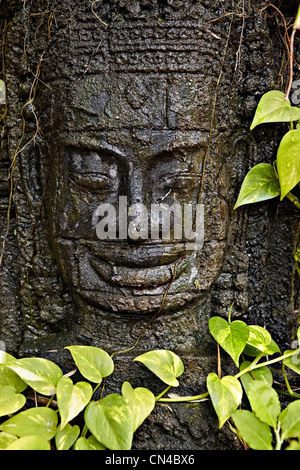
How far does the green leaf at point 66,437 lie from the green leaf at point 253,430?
0.47 meters

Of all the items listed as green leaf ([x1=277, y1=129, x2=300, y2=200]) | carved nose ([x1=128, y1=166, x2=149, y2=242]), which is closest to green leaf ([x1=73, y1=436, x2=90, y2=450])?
carved nose ([x1=128, y1=166, x2=149, y2=242])

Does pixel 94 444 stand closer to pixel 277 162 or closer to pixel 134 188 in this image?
pixel 134 188

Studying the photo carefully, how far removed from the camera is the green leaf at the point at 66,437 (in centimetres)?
126

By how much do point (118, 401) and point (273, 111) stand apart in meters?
1.05

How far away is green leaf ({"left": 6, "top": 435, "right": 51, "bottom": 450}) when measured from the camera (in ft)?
3.84

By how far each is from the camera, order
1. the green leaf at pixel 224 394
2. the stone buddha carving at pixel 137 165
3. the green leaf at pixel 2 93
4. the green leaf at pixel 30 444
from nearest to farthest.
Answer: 1. the green leaf at pixel 30 444
2. the green leaf at pixel 224 394
3. the stone buddha carving at pixel 137 165
4. the green leaf at pixel 2 93

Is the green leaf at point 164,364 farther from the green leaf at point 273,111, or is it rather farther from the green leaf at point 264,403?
the green leaf at point 273,111

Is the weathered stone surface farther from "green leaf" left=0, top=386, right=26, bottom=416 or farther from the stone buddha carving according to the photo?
"green leaf" left=0, top=386, right=26, bottom=416

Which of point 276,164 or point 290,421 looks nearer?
point 290,421

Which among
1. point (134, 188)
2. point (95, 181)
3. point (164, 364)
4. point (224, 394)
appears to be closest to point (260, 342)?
point (224, 394)

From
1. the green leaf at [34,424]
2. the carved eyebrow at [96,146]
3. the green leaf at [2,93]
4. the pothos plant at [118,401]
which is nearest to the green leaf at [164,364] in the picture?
the pothos plant at [118,401]

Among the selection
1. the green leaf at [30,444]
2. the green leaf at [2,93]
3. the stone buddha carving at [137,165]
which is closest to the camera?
the green leaf at [30,444]

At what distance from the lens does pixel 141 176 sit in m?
1.43
